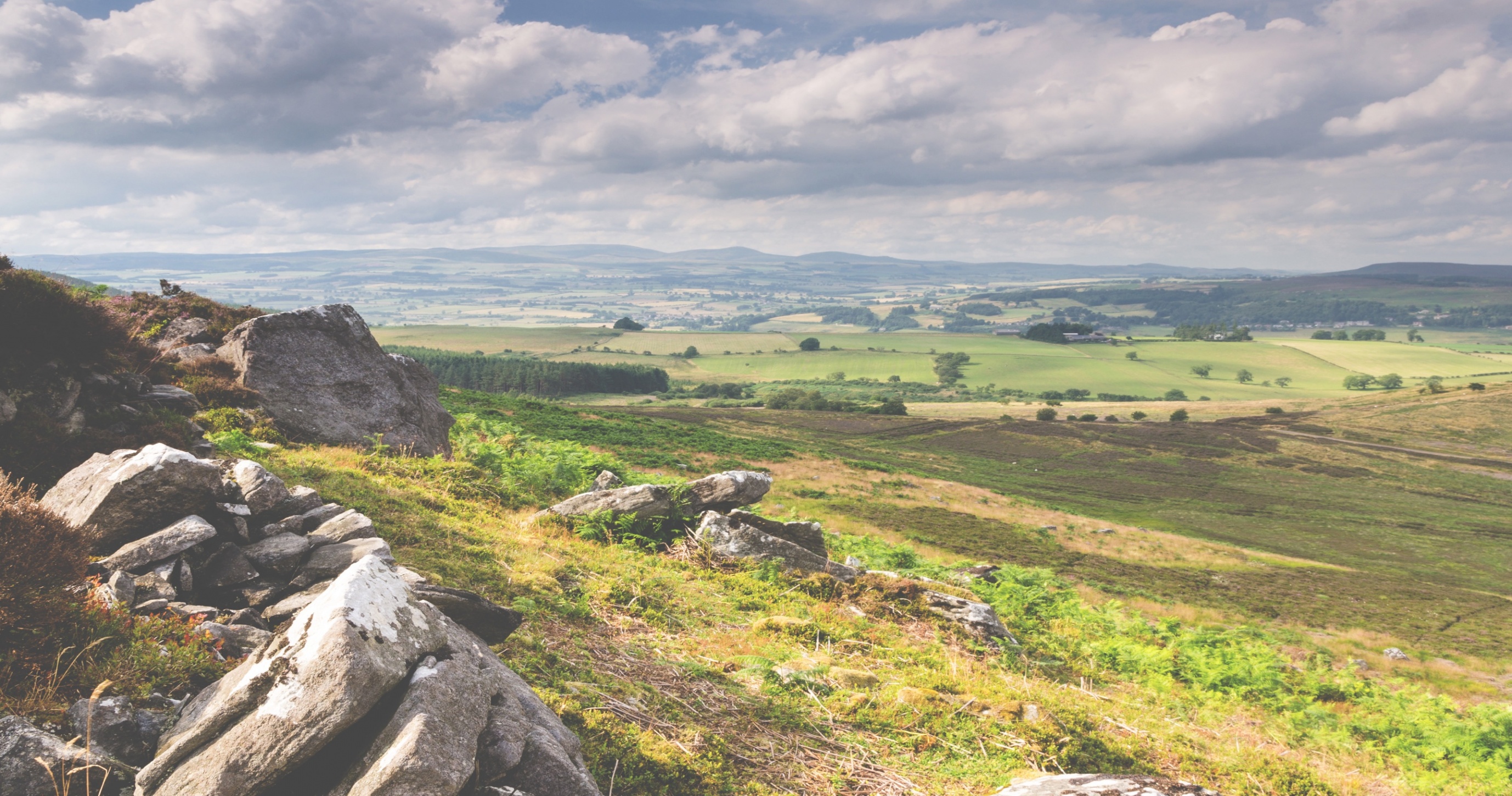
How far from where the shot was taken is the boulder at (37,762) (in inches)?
151

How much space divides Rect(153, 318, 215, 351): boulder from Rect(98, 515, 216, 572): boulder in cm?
1359

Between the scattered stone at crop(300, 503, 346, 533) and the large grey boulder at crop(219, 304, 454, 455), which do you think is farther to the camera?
the large grey boulder at crop(219, 304, 454, 455)

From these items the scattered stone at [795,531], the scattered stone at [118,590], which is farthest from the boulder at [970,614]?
the scattered stone at [118,590]

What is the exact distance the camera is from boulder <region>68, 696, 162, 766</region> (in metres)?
4.34

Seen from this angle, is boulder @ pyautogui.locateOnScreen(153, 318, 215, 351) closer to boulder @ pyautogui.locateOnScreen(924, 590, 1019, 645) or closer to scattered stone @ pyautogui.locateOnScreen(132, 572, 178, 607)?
scattered stone @ pyautogui.locateOnScreen(132, 572, 178, 607)

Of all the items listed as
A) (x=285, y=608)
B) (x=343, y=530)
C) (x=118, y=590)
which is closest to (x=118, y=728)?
(x=118, y=590)

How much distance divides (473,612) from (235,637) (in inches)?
75.9

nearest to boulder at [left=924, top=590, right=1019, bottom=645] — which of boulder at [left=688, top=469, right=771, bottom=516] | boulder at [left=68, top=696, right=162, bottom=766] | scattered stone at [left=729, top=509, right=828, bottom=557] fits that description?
scattered stone at [left=729, top=509, right=828, bottom=557]

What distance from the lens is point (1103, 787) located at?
598cm

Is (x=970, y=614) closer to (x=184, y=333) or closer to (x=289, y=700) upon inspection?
(x=289, y=700)

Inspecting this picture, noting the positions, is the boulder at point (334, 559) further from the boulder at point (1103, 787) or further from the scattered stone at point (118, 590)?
the boulder at point (1103, 787)

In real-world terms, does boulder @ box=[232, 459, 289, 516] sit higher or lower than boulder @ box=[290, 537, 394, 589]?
higher

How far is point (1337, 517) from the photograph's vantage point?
6275cm

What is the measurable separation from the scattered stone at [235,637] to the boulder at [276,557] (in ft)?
5.25
